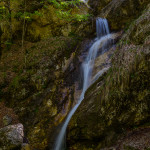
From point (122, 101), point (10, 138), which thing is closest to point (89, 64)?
point (122, 101)

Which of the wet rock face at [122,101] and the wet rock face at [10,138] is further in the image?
the wet rock face at [10,138]

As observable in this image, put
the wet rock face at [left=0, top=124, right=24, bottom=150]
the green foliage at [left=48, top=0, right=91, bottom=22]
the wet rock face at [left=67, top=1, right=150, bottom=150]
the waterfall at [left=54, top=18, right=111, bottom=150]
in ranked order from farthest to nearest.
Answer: the green foliage at [left=48, top=0, right=91, bottom=22] < the waterfall at [left=54, top=18, right=111, bottom=150] < the wet rock face at [left=0, top=124, right=24, bottom=150] < the wet rock face at [left=67, top=1, right=150, bottom=150]

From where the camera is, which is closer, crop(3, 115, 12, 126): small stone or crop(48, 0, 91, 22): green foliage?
crop(3, 115, 12, 126): small stone

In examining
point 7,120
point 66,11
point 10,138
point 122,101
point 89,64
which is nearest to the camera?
point 122,101

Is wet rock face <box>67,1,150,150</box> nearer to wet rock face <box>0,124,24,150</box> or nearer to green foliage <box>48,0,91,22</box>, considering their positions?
wet rock face <box>0,124,24,150</box>

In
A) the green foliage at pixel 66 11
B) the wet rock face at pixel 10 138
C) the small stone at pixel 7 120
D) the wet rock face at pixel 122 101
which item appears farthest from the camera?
the green foliage at pixel 66 11

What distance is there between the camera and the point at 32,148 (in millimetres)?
5852

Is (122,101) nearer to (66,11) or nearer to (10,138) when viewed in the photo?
(10,138)

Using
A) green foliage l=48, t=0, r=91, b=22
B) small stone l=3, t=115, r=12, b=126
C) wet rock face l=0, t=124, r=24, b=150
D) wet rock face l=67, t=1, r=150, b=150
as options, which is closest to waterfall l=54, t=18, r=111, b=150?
wet rock face l=67, t=1, r=150, b=150

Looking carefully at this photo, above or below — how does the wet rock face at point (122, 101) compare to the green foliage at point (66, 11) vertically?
below

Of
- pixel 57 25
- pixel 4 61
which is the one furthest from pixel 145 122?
pixel 57 25

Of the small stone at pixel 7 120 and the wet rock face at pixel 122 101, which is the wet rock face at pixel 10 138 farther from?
the wet rock face at pixel 122 101

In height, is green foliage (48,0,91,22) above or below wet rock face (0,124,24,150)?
above

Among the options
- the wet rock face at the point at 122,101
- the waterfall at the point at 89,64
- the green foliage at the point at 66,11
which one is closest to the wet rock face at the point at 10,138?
the waterfall at the point at 89,64
